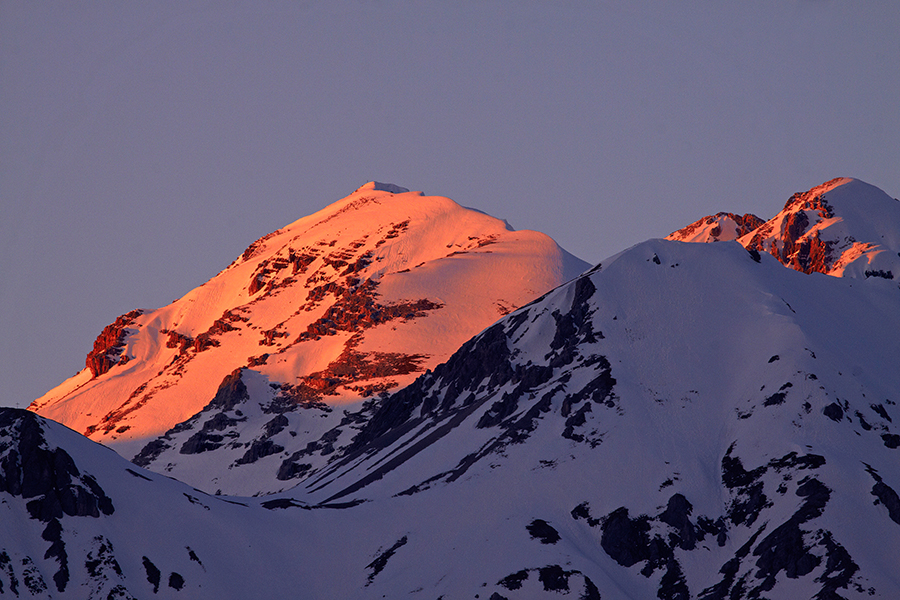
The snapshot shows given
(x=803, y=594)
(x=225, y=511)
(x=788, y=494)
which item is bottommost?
(x=803, y=594)

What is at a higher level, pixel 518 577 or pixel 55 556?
pixel 55 556

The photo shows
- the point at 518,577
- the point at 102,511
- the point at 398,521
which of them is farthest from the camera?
the point at 398,521

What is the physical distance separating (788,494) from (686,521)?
44.2 feet

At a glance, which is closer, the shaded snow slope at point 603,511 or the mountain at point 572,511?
the mountain at point 572,511

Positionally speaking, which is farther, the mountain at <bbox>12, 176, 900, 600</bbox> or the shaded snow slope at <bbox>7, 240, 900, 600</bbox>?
the shaded snow slope at <bbox>7, 240, 900, 600</bbox>

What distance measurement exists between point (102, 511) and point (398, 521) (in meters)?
40.5

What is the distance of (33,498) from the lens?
16600cm

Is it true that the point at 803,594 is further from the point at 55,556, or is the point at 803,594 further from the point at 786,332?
the point at 55,556

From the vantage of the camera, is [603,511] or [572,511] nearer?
[603,511]

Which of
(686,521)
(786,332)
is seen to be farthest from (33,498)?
(786,332)

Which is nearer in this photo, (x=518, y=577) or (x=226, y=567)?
(x=518, y=577)

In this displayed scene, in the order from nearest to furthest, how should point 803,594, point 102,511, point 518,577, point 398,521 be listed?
1. point 803,594
2. point 518,577
3. point 102,511
4. point 398,521

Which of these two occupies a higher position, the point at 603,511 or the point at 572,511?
the point at 572,511

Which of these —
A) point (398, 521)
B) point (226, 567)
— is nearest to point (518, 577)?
point (398, 521)
